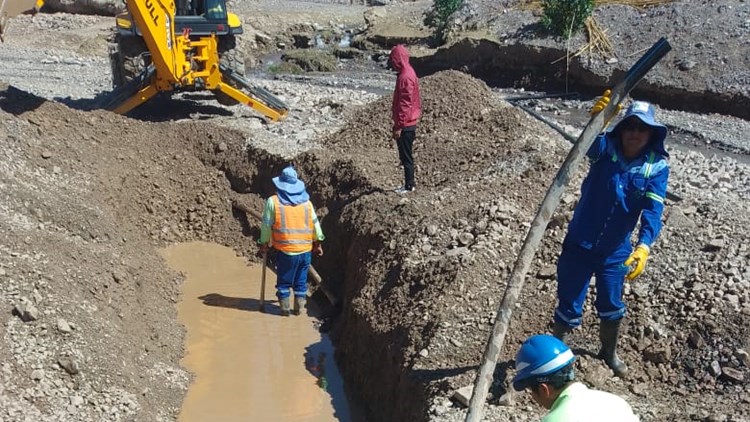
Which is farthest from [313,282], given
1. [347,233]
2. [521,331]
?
[521,331]

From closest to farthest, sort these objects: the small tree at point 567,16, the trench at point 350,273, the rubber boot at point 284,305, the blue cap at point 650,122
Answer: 1. the blue cap at point 650,122
2. the trench at point 350,273
3. the rubber boot at point 284,305
4. the small tree at point 567,16

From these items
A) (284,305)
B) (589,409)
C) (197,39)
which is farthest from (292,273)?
(589,409)

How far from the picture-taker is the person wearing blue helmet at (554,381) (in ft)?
10.6

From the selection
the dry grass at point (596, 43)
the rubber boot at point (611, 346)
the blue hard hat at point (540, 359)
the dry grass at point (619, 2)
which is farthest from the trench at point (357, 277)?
the dry grass at point (619, 2)

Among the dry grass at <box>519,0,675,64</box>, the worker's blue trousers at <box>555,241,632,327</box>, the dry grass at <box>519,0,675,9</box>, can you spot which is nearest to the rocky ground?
the worker's blue trousers at <box>555,241,632,327</box>

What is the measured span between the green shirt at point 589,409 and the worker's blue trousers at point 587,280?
8.52 ft

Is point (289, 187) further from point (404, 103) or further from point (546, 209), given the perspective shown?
point (546, 209)

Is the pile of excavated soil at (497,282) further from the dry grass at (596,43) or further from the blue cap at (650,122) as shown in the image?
the dry grass at (596,43)

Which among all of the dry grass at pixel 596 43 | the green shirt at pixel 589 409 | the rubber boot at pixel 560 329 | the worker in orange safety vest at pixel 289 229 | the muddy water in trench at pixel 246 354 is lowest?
the muddy water in trench at pixel 246 354

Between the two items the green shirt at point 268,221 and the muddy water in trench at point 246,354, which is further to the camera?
the green shirt at point 268,221

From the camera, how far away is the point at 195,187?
1147cm

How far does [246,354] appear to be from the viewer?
350 inches

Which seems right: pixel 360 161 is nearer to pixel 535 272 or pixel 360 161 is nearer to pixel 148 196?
pixel 148 196

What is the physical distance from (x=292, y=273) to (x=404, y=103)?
2.16m
